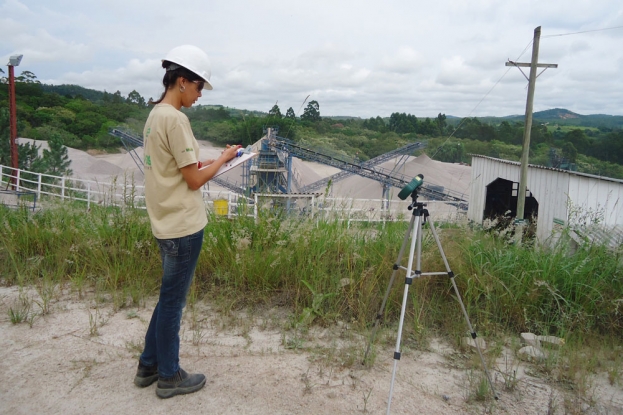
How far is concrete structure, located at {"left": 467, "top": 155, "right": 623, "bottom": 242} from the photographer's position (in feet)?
34.6

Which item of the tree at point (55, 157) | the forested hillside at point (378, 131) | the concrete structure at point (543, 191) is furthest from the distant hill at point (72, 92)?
the concrete structure at point (543, 191)

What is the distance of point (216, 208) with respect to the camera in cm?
431

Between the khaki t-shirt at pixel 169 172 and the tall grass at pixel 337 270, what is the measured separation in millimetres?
1280

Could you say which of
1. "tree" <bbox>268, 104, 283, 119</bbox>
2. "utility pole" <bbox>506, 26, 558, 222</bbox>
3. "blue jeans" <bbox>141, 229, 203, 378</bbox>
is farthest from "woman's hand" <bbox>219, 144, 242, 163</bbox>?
"utility pole" <bbox>506, 26, 558, 222</bbox>

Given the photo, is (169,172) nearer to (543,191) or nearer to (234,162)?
(234,162)

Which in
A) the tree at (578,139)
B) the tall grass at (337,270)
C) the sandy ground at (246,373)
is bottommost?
the sandy ground at (246,373)

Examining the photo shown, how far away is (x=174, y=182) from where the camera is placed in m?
2.01

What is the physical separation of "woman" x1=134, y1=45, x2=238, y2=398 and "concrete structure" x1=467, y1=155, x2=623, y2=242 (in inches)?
256

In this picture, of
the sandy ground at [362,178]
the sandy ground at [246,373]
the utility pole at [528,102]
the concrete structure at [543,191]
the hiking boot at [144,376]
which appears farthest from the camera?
the sandy ground at [362,178]

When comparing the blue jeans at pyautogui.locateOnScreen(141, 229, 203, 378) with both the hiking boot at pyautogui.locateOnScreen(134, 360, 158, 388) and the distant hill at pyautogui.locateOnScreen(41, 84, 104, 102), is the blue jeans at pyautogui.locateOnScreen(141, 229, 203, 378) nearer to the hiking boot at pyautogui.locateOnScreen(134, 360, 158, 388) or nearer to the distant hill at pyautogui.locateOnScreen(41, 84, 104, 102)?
the hiking boot at pyautogui.locateOnScreen(134, 360, 158, 388)

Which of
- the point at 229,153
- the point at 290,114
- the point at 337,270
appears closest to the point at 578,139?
the point at 290,114

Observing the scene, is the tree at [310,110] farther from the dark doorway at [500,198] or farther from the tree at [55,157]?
the tree at [55,157]

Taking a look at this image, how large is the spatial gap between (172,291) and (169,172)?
56 centimetres

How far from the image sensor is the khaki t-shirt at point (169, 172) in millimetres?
1937
